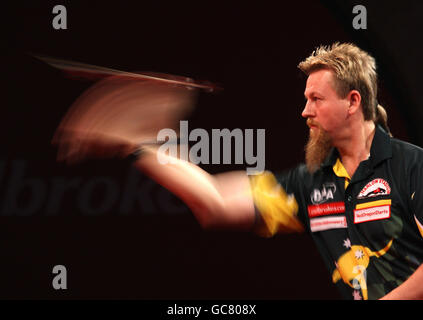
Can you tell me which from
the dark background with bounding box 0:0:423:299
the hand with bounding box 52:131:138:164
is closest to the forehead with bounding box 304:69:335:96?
the hand with bounding box 52:131:138:164

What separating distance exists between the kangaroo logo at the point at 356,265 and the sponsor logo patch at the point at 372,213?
91mm

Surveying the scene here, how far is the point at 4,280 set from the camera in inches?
129

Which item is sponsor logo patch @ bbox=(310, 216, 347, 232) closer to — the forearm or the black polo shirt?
the black polo shirt

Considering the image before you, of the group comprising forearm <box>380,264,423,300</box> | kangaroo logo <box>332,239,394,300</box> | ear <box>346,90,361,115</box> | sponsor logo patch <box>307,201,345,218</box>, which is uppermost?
ear <box>346,90,361,115</box>

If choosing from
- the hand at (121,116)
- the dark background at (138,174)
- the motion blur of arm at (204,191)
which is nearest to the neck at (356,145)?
the motion blur of arm at (204,191)

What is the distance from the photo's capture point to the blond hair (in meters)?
2.08

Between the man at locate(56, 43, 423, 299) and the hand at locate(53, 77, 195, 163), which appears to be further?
the hand at locate(53, 77, 195, 163)

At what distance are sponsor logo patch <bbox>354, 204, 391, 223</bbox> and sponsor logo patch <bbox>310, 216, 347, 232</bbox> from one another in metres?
0.06

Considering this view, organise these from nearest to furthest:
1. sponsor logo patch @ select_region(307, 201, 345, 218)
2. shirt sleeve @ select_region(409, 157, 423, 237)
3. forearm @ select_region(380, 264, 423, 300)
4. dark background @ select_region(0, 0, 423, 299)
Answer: forearm @ select_region(380, 264, 423, 300) < shirt sleeve @ select_region(409, 157, 423, 237) < sponsor logo patch @ select_region(307, 201, 345, 218) < dark background @ select_region(0, 0, 423, 299)

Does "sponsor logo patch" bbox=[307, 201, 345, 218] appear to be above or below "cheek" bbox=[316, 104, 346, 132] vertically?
below

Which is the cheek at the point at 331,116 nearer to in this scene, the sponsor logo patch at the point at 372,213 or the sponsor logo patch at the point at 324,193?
the sponsor logo patch at the point at 324,193

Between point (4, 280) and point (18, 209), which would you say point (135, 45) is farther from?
point (4, 280)

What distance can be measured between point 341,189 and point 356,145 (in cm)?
17
